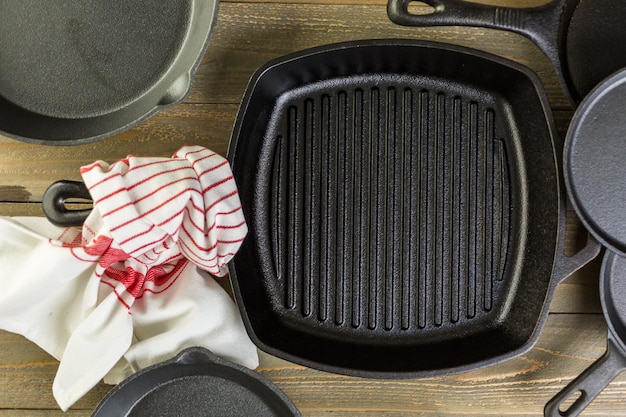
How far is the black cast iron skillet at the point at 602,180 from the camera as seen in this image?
0.75m

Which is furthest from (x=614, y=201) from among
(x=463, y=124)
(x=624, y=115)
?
(x=463, y=124)

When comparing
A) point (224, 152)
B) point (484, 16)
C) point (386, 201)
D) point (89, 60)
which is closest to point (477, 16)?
point (484, 16)

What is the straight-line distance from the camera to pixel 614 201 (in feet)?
2.54

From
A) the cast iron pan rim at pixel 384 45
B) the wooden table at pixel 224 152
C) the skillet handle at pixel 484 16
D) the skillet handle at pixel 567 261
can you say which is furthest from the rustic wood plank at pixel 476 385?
the skillet handle at pixel 484 16

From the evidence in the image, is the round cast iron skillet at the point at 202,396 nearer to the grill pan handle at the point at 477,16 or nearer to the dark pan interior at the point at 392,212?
the dark pan interior at the point at 392,212

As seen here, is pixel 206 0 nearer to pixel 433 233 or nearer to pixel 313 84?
pixel 313 84

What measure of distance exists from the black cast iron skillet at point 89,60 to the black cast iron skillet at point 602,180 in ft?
1.60

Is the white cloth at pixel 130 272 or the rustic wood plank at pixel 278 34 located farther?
the rustic wood plank at pixel 278 34

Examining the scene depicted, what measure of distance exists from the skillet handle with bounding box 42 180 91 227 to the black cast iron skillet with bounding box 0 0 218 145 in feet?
0.31

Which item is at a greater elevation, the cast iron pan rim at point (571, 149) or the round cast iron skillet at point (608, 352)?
the cast iron pan rim at point (571, 149)

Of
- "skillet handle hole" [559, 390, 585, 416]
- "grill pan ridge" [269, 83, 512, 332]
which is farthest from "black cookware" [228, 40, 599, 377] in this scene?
"skillet handle hole" [559, 390, 585, 416]

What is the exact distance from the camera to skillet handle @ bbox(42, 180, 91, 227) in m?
0.67

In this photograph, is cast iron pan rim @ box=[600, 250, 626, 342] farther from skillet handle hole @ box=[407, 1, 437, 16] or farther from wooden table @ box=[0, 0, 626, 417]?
skillet handle hole @ box=[407, 1, 437, 16]

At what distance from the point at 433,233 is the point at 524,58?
0.27 metres
